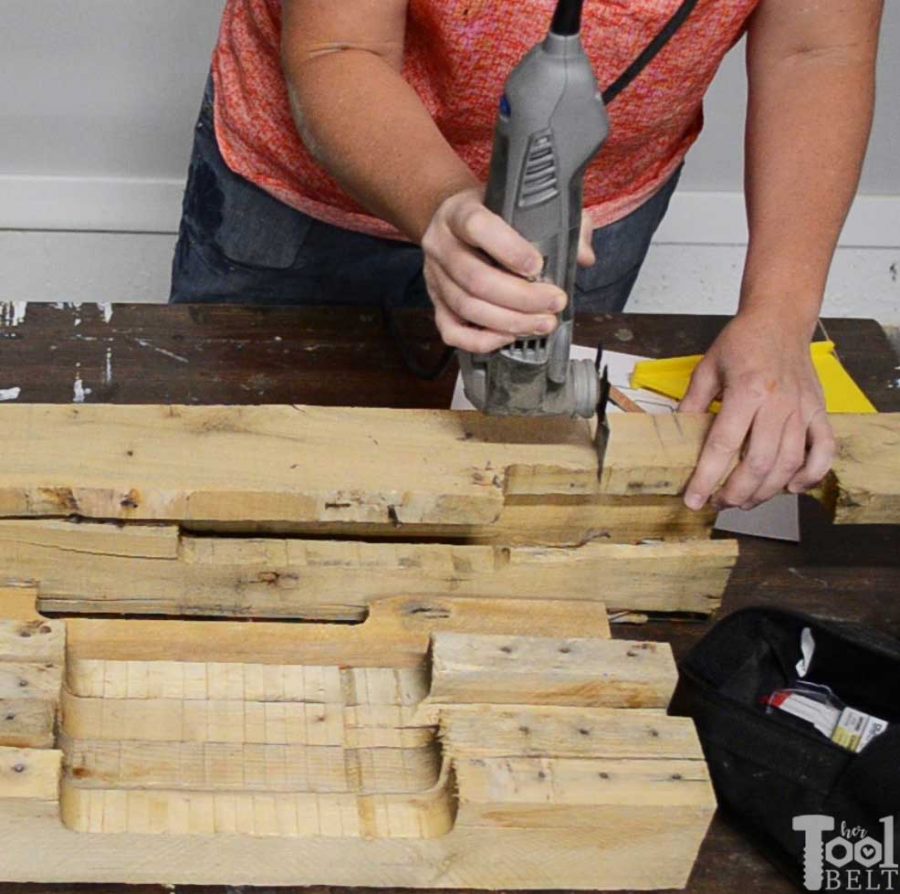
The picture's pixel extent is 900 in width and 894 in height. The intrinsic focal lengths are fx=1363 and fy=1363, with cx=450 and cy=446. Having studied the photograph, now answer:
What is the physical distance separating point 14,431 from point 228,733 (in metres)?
0.36

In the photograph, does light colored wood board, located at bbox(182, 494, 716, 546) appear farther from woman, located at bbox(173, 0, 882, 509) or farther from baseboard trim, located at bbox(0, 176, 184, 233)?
baseboard trim, located at bbox(0, 176, 184, 233)

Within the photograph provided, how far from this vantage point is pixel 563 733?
1146 millimetres

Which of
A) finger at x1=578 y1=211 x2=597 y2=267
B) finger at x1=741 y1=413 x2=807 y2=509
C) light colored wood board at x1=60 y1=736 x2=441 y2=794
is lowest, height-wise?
light colored wood board at x1=60 y1=736 x2=441 y2=794

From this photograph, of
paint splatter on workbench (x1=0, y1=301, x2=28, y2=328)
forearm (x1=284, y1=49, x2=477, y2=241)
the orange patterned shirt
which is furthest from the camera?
paint splatter on workbench (x1=0, y1=301, x2=28, y2=328)

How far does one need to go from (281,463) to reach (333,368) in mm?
371

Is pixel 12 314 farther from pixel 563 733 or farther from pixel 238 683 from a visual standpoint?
pixel 563 733

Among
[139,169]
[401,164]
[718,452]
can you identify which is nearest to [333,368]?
[401,164]

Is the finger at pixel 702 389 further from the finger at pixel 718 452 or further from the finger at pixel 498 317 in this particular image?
the finger at pixel 498 317

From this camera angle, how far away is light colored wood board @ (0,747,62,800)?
1.03 m

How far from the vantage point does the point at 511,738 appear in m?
1.13

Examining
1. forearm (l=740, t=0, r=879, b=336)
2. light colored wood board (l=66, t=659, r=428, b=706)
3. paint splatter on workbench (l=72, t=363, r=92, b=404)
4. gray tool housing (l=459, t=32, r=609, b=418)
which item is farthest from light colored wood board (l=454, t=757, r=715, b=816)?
paint splatter on workbench (l=72, t=363, r=92, b=404)

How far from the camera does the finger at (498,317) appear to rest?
1130 mm

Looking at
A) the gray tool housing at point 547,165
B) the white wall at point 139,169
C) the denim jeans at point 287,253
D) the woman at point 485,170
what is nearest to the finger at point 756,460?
the woman at point 485,170

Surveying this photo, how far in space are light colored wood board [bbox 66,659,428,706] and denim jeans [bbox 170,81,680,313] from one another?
67 cm
